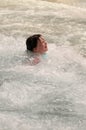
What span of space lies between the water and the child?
166 mm

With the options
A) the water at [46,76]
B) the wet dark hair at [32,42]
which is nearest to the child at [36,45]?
the wet dark hair at [32,42]

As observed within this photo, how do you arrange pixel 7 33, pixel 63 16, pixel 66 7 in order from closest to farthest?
pixel 7 33 < pixel 63 16 < pixel 66 7

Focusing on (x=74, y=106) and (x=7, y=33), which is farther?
(x=7, y=33)

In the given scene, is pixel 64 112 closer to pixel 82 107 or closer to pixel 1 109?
pixel 82 107

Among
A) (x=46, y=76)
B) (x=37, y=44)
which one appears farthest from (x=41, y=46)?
(x=46, y=76)

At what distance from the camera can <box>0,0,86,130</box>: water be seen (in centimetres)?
482

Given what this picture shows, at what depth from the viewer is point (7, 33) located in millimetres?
8039

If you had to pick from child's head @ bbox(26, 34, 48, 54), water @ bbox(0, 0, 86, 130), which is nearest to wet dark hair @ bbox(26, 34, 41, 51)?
child's head @ bbox(26, 34, 48, 54)

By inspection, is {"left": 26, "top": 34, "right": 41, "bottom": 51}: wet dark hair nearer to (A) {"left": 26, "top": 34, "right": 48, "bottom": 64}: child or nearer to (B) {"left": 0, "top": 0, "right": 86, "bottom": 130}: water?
(A) {"left": 26, "top": 34, "right": 48, "bottom": 64}: child

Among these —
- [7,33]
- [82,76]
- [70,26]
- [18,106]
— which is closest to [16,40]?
[7,33]

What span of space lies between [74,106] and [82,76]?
0.87 meters

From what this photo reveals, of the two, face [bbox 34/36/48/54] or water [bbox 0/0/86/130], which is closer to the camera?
water [bbox 0/0/86/130]

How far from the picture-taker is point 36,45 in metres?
5.96

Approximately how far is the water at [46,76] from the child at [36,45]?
0.17 metres
